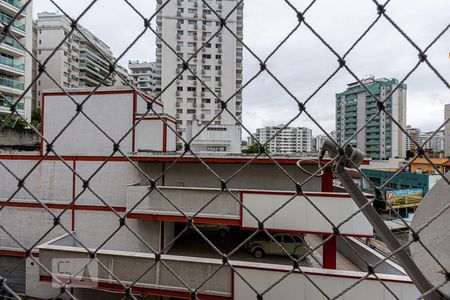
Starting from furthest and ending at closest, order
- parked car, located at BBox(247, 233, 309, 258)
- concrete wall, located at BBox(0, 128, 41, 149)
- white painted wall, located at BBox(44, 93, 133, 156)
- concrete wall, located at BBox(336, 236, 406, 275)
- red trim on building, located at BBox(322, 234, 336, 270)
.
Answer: concrete wall, located at BBox(0, 128, 41, 149) < white painted wall, located at BBox(44, 93, 133, 156) < parked car, located at BBox(247, 233, 309, 258) < red trim on building, located at BBox(322, 234, 336, 270) < concrete wall, located at BBox(336, 236, 406, 275)

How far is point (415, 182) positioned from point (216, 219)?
912cm

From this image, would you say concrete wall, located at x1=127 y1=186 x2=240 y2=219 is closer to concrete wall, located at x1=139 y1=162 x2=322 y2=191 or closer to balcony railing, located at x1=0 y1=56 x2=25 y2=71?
concrete wall, located at x1=139 y1=162 x2=322 y2=191

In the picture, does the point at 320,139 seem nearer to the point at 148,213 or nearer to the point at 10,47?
the point at 148,213

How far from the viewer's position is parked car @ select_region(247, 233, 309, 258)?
11.4 ft

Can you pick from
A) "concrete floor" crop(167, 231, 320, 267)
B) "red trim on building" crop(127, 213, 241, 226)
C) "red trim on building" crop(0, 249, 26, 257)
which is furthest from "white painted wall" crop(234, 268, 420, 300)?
"red trim on building" crop(0, 249, 26, 257)

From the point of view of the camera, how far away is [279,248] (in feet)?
11.4

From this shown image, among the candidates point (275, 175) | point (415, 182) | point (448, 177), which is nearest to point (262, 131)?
point (415, 182)

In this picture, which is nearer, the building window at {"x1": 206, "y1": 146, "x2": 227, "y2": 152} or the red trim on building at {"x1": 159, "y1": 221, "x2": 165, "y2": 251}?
the red trim on building at {"x1": 159, "y1": 221, "x2": 165, "y2": 251}

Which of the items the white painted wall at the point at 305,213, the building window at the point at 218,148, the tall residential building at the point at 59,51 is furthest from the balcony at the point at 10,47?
the white painted wall at the point at 305,213

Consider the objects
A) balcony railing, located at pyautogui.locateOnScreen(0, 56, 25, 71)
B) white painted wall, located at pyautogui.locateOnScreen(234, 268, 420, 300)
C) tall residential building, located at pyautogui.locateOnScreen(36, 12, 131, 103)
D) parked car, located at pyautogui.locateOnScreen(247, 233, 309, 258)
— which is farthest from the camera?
tall residential building, located at pyautogui.locateOnScreen(36, 12, 131, 103)

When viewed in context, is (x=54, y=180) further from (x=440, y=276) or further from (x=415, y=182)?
(x=415, y=182)

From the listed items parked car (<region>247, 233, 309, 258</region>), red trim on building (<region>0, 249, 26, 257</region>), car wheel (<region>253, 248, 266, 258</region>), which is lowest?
red trim on building (<region>0, 249, 26, 257</region>)

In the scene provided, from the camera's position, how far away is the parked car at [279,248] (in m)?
3.46

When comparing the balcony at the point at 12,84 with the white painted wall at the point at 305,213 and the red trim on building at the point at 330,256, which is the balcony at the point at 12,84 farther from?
the red trim on building at the point at 330,256
